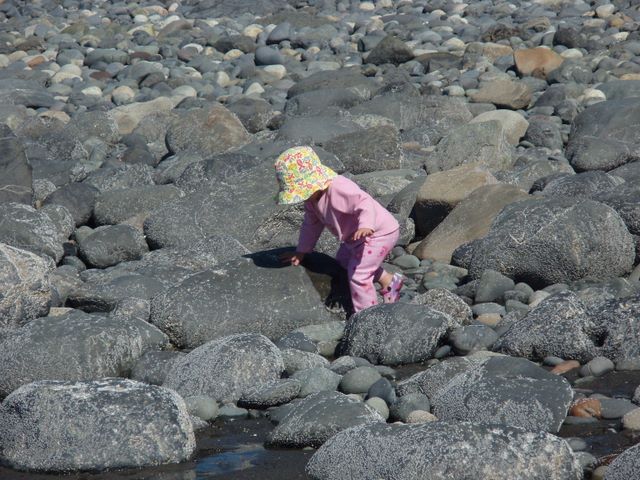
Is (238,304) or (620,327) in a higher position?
A: (620,327)

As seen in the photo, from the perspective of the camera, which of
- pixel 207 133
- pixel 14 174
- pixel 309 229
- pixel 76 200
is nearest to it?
pixel 309 229

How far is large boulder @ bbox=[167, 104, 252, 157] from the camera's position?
13.3 m

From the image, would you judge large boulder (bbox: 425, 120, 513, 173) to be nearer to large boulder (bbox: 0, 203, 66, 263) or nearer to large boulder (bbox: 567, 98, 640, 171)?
large boulder (bbox: 567, 98, 640, 171)

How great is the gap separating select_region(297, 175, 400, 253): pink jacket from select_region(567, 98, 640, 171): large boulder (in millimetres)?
4250

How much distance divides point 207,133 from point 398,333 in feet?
23.3

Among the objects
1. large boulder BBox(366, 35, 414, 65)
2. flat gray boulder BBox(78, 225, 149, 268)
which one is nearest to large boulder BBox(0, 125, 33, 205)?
flat gray boulder BBox(78, 225, 149, 268)

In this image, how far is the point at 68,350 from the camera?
6.73 metres

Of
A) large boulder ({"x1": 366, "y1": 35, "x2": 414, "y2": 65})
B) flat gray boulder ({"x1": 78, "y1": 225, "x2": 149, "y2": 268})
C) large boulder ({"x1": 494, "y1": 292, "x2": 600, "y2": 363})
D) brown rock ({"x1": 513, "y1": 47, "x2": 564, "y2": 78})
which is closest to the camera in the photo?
large boulder ({"x1": 494, "y1": 292, "x2": 600, "y2": 363})

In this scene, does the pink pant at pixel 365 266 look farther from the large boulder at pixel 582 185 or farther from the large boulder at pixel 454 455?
the large boulder at pixel 582 185

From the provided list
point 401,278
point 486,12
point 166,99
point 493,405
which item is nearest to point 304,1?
point 486,12

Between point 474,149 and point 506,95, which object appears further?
point 506,95

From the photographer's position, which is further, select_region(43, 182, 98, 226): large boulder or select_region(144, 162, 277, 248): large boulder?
select_region(43, 182, 98, 226): large boulder

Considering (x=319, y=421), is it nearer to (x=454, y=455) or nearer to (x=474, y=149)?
(x=454, y=455)

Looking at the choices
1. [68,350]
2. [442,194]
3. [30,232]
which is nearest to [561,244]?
[442,194]
